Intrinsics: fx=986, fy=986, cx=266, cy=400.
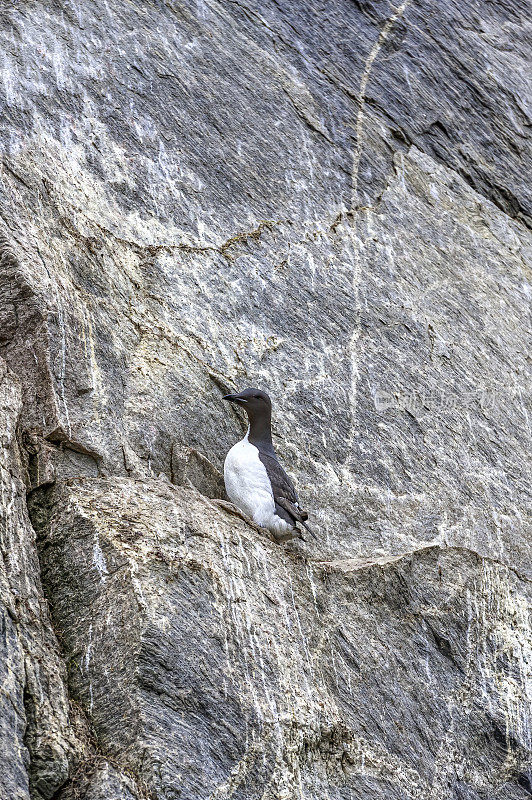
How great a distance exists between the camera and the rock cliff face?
6156mm

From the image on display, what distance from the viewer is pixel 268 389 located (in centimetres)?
924

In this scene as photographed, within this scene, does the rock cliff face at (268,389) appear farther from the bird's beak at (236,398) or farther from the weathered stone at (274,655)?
the bird's beak at (236,398)

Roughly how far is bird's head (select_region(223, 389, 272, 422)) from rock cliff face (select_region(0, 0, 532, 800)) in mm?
374

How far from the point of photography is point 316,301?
1000 cm

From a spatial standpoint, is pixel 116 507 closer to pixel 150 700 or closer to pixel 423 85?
pixel 150 700

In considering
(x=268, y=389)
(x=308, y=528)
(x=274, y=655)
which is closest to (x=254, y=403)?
(x=268, y=389)

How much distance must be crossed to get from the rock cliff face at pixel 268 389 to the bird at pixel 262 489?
316 mm

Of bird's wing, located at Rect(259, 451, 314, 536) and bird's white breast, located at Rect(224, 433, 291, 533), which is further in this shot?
bird's wing, located at Rect(259, 451, 314, 536)

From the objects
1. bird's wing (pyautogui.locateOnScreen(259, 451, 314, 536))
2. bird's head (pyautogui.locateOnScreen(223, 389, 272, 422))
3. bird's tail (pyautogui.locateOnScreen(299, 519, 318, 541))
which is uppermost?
bird's head (pyautogui.locateOnScreen(223, 389, 272, 422))

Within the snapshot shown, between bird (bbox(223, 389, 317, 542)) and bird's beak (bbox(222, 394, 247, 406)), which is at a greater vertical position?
bird's beak (bbox(222, 394, 247, 406))

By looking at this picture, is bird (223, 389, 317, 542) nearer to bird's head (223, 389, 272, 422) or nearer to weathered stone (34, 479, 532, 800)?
bird's head (223, 389, 272, 422)

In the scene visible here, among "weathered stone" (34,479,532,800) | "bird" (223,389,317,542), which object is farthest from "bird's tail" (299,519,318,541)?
"weathered stone" (34,479,532,800)

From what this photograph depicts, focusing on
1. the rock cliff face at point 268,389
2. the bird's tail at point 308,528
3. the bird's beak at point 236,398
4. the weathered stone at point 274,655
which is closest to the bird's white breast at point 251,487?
the bird's tail at point 308,528

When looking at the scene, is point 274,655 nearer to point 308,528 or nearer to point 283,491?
point 308,528
